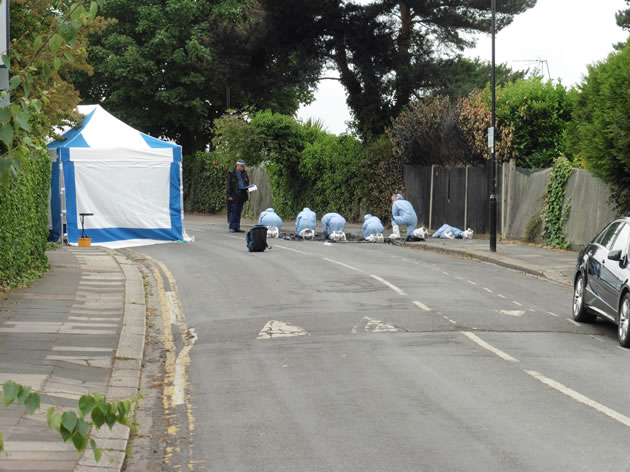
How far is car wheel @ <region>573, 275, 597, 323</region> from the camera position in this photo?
13.0 m

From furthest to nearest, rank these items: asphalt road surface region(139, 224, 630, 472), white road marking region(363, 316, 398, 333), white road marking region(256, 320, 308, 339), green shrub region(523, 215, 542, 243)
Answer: green shrub region(523, 215, 542, 243)
white road marking region(363, 316, 398, 333)
white road marking region(256, 320, 308, 339)
asphalt road surface region(139, 224, 630, 472)

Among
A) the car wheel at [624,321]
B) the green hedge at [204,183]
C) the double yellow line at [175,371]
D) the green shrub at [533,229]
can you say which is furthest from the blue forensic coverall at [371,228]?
the green hedge at [204,183]

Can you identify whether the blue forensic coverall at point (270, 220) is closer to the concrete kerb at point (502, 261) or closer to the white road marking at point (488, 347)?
the concrete kerb at point (502, 261)

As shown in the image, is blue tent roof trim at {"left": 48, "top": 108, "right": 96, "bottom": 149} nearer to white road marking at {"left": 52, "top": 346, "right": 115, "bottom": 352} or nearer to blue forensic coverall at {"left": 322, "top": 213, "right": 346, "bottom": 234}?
blue forensic coverall at {"left": 322, "top": 213, "right": 346, "bottom": 234}

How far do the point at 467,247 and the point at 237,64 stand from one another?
1627 cm

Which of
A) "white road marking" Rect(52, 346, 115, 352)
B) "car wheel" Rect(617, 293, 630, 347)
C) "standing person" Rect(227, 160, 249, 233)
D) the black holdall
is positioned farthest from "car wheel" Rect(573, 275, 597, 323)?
"standing person" Rect(227, 160, 249, 233)

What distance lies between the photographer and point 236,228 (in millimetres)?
32188

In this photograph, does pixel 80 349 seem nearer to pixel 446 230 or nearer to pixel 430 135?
pixel 446 230

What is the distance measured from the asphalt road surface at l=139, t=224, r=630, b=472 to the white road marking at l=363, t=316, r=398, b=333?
25 mm

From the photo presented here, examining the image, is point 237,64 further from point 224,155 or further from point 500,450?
point 500,450

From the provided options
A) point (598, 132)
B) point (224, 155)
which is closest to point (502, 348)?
point (598, 132)

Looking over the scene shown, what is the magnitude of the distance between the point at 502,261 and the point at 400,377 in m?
13.2

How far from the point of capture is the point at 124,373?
9422 mm

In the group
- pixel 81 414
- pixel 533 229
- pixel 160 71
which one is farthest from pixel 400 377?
pixel 160 71
